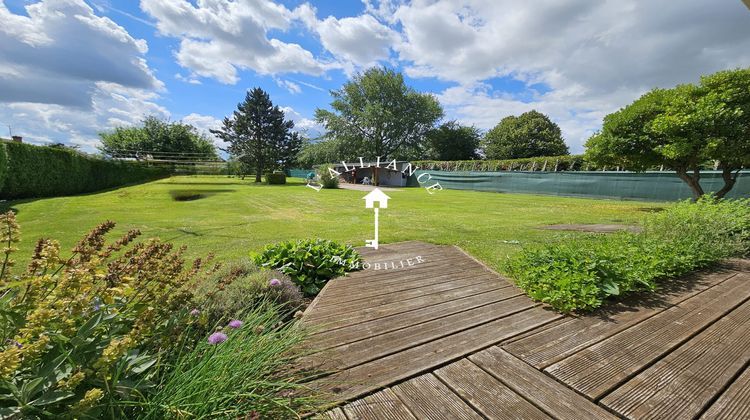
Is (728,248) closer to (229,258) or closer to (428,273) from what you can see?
(428,273)

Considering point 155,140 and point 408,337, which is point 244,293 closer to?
point 408,337

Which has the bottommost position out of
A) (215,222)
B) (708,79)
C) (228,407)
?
(215,222)

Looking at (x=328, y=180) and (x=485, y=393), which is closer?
(x=485, y=393)

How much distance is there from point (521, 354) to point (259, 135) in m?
33.4

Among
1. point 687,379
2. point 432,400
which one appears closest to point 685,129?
point 687,379

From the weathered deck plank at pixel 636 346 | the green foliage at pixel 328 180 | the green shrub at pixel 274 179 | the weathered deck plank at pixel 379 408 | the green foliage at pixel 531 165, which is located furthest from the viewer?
the green shrub at pixel 274 179

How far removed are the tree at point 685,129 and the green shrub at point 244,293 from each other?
40.8 feet

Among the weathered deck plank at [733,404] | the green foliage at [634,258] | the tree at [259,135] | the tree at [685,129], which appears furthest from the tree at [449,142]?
the weathered deck plank at [733,404]

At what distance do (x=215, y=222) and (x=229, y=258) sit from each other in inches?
151

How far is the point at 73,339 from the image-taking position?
94 cm

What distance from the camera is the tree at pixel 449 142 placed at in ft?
132

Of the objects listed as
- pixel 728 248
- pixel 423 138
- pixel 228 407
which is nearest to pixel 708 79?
pixel 728 248

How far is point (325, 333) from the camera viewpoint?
83.4 inches

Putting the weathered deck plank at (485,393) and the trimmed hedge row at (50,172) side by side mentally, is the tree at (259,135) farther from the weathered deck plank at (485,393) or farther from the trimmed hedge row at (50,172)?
the weathered deck plank at (485,393)
